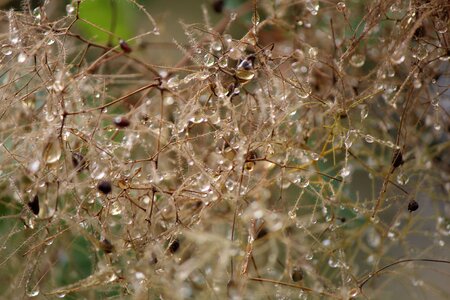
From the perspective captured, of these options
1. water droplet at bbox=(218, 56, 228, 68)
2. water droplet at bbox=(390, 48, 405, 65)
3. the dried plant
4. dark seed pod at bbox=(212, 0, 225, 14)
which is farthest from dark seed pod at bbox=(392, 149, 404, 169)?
dark seed pod at bbox=(212, 0, 225, 14)

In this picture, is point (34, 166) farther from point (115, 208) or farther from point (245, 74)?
point (245, 74)

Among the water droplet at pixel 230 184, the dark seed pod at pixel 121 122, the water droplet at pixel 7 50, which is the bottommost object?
the water droplet at pixel 230 184

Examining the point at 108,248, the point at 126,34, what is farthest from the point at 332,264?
the point at 126,34

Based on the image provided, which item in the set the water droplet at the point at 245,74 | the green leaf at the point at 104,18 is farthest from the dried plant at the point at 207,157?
the green leaf at the point at 104,18

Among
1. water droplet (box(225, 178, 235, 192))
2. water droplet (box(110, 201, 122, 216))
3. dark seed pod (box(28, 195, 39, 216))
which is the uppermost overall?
water droplet (box(225, 178, 235, 192))

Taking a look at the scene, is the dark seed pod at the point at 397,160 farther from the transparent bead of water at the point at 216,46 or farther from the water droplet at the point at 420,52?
the transparent bead of water at the point at 216,46

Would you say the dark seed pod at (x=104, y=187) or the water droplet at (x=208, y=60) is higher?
the water droplet at (x=208, y=60)

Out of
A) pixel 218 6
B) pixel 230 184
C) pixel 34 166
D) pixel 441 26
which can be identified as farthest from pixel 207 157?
pixel 218 6

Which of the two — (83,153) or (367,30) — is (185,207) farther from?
(367,30)

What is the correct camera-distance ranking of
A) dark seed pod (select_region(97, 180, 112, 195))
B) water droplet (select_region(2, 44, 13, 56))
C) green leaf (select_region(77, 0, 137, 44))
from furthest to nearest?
green leaf (select_region(77, 0, 137, 44)) < water droplet (select_region(2, 44, 13, 56)) < dark seed pod (select_region(97, 180, 112, 195))

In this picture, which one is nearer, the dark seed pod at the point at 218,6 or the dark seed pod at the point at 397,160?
the dark seed pod at the point at 397,160

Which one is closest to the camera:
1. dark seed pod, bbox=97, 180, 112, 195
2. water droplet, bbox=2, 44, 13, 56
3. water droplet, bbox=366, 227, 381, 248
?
dark seed pod, bbox=97, 180, 112, 195

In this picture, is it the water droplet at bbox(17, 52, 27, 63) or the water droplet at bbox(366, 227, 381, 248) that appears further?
the water droplet at bbox(366, 227, 381, 248)

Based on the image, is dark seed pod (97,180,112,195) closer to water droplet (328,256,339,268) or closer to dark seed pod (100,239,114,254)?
dark seed pod (100,239,114,254)
